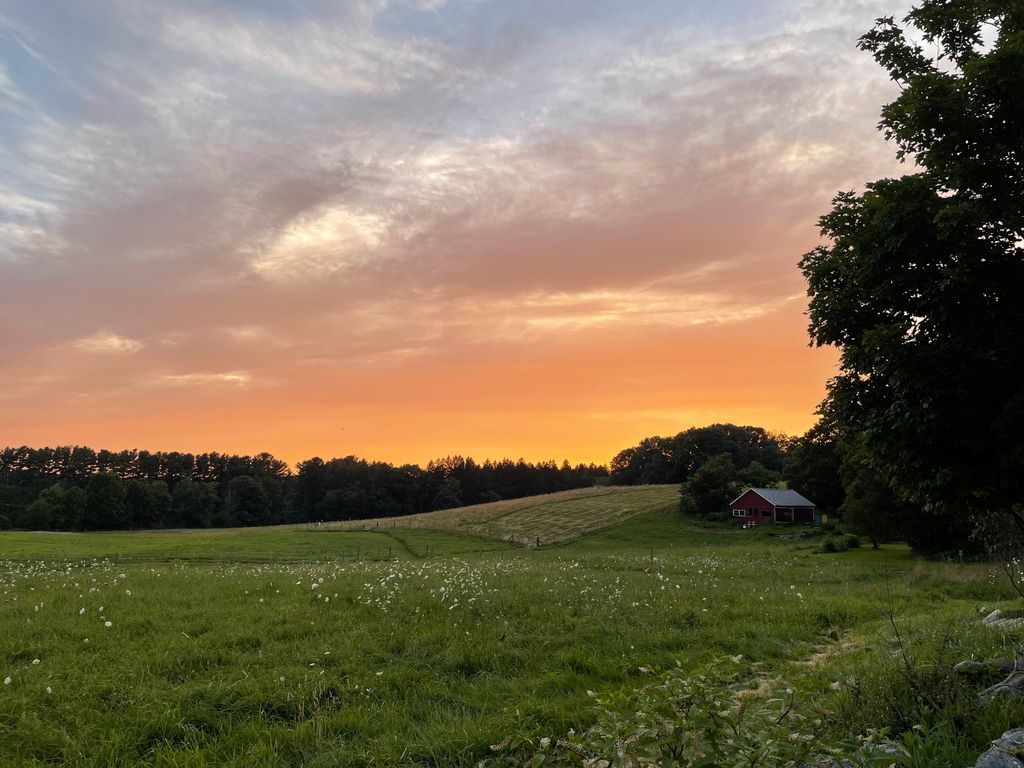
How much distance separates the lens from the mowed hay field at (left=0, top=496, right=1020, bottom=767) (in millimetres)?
7660

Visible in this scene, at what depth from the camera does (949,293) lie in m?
10.1

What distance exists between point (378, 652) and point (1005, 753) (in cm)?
909

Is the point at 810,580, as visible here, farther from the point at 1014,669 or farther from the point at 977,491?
the point at 1014,669

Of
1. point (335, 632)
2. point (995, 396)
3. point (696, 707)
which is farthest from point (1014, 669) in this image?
point (335, 632)

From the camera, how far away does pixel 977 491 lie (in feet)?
34.8

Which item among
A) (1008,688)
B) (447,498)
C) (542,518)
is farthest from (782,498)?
(447,498)

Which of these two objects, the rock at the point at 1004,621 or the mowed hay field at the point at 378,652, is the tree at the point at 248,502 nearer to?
the mowed hay field at the point at 378,652

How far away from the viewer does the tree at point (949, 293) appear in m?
9.84

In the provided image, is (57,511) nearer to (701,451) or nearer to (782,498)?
(782,498)

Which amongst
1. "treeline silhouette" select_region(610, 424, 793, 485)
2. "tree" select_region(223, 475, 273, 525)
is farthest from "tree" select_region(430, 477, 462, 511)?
"treeline silhouette" select_region(610, 424, 793, 485)

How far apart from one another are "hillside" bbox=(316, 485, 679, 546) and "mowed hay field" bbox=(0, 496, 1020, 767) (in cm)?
4200

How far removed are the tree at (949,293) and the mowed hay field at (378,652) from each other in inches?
124

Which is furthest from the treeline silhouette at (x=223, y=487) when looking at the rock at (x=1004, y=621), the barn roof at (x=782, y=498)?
the rock at (x=1004, y=621)

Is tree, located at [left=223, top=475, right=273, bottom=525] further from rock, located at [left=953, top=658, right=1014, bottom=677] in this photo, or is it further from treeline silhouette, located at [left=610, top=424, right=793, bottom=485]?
rock, located at [left=953, top=658, right=1014, bottom=677]
